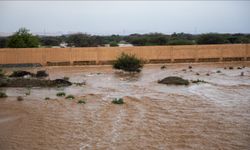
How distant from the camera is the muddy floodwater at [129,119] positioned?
30.6 feet

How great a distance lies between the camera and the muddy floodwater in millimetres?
9336

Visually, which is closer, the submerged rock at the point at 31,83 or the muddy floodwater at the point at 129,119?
the muddy floodwater at the point at 129,119

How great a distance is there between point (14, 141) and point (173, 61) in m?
28.5

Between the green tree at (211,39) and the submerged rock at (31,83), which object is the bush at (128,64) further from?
the green tree at (211,39)

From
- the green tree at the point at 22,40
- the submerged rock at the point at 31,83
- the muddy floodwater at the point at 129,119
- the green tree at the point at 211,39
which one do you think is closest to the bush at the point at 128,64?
the submerged rock at the point at 31,83

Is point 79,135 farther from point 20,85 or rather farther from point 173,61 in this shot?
point 173,61

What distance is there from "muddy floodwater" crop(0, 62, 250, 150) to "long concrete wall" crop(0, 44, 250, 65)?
15.2m

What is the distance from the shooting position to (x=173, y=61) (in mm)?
36719

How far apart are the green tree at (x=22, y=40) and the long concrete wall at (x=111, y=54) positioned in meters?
3.87

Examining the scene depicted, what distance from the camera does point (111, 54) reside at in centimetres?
3481

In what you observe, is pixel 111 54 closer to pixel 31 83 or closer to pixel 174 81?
pixel 174 81

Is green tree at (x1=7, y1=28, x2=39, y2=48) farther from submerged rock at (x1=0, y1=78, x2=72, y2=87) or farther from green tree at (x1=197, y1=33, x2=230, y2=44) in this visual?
green tree at (x1=197, y1=33, x2=230, y2=44)

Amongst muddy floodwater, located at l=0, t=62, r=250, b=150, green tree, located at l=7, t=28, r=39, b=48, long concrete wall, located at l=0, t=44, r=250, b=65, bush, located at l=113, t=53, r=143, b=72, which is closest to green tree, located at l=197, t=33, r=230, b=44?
long concrete wall, located at l=0, t=44, r=250, b=65

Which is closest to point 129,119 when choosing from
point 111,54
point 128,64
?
point 128,64
